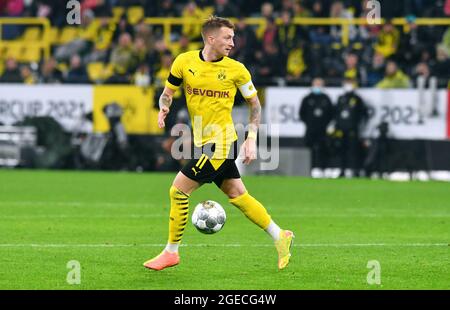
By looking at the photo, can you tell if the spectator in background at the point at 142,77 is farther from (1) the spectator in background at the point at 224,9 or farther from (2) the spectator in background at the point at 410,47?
(2) the spectator in background at the point at 410,47

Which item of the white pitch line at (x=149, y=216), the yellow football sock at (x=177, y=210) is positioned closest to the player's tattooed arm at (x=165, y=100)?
the yellow football sock at (x=177, y=210)

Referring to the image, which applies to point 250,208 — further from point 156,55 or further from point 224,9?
point 224,9

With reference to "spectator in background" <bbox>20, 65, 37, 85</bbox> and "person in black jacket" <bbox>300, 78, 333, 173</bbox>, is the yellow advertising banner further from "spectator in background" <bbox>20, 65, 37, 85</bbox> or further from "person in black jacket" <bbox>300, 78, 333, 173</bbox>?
"person in black jacket" <bbox>300, 78, 333, 173</bbox>

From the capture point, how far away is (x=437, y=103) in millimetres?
22703

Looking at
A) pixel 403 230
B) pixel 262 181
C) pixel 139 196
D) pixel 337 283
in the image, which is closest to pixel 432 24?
pixel 262 181

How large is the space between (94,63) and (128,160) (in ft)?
10.8

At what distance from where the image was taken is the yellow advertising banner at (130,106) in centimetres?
2388

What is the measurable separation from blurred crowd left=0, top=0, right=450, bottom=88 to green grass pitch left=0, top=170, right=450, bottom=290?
3470mm

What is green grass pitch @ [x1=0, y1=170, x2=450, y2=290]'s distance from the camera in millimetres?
9953

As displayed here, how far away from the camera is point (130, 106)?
2412 cm

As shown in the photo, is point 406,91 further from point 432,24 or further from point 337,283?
point 337,283

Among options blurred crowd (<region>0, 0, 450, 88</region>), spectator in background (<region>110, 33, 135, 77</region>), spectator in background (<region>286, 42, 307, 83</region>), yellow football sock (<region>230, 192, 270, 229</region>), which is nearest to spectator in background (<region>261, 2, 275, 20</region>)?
blurred crowd (<region>0, 0, 450, 88</region>)

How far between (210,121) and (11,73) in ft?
52.2

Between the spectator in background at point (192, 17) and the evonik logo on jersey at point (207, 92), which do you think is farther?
the spectator in background at point (192, 17)
